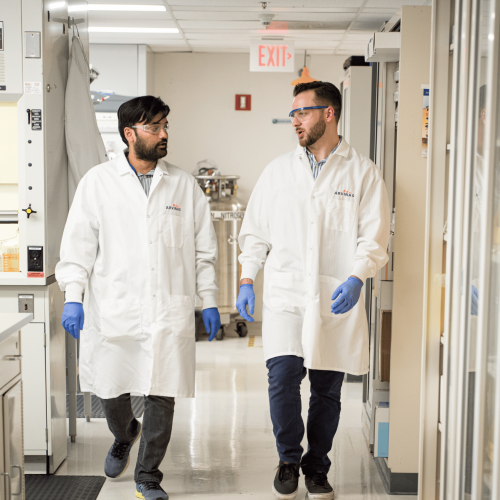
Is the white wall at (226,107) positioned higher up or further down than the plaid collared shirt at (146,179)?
higher up

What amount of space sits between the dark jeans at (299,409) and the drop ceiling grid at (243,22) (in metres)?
2.67

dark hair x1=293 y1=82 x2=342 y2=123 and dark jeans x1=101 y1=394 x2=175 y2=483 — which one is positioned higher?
dark hair x1=293 y1=82 x2=342 y2=123

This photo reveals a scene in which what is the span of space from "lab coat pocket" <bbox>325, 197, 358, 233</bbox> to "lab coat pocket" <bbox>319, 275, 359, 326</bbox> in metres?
0.20

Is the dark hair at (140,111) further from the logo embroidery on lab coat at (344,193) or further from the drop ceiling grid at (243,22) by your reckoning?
the drop ceiling grid at (243,22)

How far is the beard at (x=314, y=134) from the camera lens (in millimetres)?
2318

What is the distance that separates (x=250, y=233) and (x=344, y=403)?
164cm

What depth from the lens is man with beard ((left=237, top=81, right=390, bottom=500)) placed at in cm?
223

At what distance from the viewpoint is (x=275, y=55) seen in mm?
4742

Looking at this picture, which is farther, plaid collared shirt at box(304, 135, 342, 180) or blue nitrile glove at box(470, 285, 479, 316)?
plaid collared shirt at box(304, 135, 342, 180)

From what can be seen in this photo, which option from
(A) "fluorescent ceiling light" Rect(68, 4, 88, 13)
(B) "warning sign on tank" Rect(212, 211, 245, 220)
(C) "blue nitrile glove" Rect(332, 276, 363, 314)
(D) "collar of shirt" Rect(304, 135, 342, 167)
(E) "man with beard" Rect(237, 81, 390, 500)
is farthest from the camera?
(B) "warning sign on tank" Rect(212, 211, 245, 220)

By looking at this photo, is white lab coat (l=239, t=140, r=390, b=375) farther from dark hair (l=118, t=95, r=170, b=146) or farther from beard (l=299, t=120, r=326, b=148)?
dark hair (l=118, t=95, r=170, b=146)

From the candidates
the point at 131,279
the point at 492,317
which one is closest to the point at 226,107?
the point at 131,279

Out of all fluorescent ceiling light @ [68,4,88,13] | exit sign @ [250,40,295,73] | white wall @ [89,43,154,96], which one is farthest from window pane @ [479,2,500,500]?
white wall @ [89,43,154,96]

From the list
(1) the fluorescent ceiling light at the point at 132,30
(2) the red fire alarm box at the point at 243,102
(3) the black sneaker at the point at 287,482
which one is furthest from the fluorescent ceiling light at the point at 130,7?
(3) the black sneaker at the point at 287,482
